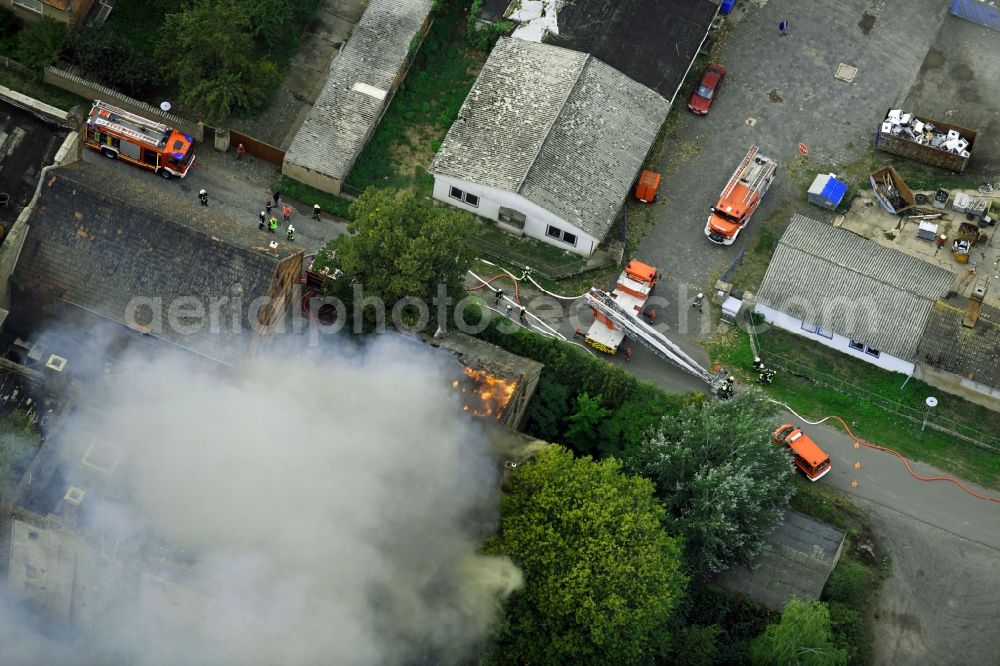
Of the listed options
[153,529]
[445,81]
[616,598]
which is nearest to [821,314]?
[616,598]

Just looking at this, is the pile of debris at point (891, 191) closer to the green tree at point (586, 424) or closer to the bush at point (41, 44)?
the green tree at point (586, 424)

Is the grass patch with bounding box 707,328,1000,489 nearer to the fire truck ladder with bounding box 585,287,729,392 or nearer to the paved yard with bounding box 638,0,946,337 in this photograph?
the fire truck ladder with bounding box 585,287,729,392

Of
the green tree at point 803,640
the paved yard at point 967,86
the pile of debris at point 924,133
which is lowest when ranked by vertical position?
the green tree at point 803,640

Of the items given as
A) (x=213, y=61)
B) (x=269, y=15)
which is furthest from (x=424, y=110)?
(x=213, y=61)

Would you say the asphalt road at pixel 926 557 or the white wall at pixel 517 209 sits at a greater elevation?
the white wall at pixel 517 209

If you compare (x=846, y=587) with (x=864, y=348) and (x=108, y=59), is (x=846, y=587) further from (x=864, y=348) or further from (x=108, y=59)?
(x=108, y=59)

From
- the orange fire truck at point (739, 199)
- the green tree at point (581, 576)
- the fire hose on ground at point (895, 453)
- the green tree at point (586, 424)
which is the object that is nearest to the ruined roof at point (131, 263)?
the green tree at point (581, 576)

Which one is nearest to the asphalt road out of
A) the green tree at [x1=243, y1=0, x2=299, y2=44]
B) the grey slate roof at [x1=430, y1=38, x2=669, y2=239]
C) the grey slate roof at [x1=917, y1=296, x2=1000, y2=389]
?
the grey slate roof at [x1=917, y1=296, x2=1000, y2=389]

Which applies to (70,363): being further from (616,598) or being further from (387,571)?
(616,598)
